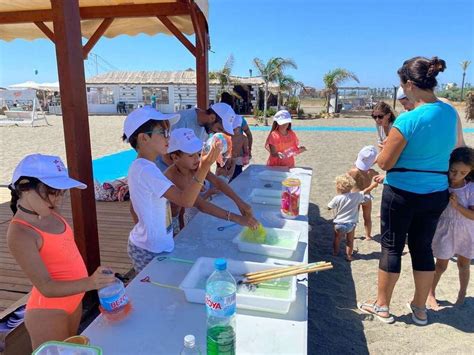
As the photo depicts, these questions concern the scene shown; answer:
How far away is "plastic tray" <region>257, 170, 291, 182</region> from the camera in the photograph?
138 inches

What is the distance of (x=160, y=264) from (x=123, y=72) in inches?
1226

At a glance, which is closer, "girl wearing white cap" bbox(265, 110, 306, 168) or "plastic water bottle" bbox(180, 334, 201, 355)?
"plastic water bottle" bbox(180, 334, 201, 355)

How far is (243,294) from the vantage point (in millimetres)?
1379

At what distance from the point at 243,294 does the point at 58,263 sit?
2.47 feet

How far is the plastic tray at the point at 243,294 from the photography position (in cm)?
132

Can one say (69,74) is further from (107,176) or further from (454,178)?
(107,176)

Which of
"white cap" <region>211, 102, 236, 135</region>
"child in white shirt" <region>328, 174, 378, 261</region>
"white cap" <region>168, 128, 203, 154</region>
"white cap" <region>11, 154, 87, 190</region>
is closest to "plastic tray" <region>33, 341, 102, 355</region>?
"white cap" <region>11, 154, 87, 190</region>

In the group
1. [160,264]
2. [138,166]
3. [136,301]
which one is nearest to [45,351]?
[136,301]

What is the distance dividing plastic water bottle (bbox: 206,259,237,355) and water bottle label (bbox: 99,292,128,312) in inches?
13.2

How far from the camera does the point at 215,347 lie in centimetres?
102

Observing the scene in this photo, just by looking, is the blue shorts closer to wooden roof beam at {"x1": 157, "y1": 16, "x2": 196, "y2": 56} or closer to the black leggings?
the black leggings

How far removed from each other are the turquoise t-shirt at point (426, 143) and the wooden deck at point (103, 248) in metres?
2.27

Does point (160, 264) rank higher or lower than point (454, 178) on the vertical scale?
lower

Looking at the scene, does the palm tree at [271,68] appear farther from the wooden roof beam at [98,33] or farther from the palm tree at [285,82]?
the wooden roof beam at [98,33]
